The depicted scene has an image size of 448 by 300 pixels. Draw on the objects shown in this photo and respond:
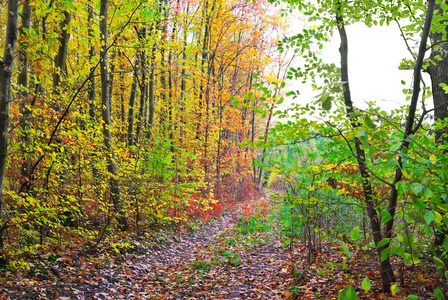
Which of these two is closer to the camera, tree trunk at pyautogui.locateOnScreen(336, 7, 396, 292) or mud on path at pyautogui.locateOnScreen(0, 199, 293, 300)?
tree trunk at pyautogui.locateOnScreen(336, 7, 396, 292)

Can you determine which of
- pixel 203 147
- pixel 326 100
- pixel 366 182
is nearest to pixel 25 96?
pixel 326 100

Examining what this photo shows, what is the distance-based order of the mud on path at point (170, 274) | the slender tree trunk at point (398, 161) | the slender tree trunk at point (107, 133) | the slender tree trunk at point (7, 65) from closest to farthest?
the slender tree trunk at point (398, 161) → the slender tree trunk at point (7, 65) → the mud on path at point (170, 274) → the slender tree trunk at point (107, 133)

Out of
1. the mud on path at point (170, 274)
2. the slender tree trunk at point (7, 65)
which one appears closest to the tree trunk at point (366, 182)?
the mud on path at point (170, 274)

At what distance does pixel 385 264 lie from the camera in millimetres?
3551

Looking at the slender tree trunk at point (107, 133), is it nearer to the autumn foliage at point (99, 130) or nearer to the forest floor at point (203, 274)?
the autumn foliage at point (99, 130)

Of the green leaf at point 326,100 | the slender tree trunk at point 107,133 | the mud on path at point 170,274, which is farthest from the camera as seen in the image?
the slender tree trunk at point 107,133

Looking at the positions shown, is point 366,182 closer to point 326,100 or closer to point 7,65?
point 326,100

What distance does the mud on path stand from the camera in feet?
15.3

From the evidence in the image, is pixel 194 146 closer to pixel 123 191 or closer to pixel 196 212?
pixel 196 212

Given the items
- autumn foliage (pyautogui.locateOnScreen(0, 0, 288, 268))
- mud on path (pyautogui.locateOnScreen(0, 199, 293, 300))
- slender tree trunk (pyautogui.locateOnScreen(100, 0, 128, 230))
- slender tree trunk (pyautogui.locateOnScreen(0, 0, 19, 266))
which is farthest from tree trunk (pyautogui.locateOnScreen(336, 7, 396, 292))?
slender tree trunk (pyautogui.locateOnScreen(100, 0, 128, 230))

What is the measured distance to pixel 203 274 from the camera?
21.2 feet

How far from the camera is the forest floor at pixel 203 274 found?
13.7ft

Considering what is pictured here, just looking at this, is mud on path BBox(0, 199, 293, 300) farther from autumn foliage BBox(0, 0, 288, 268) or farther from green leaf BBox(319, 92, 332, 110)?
green leaf BBox(319, 92, 332, 110)

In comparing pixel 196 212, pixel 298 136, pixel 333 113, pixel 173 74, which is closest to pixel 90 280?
pixel 298 136
